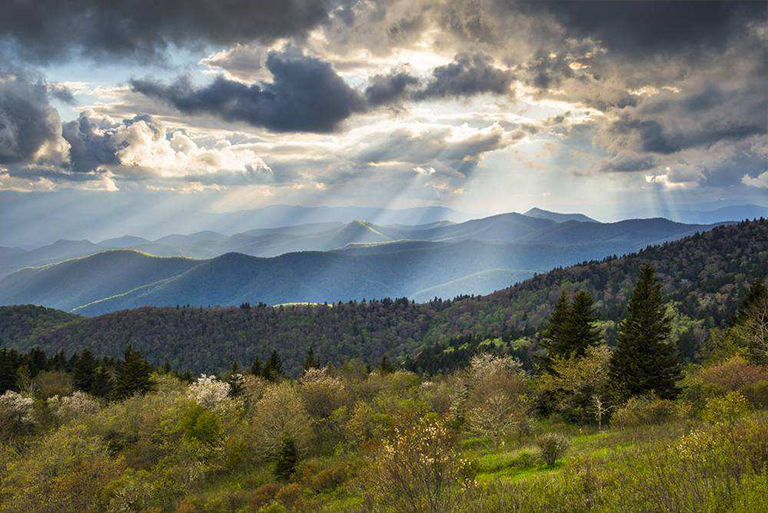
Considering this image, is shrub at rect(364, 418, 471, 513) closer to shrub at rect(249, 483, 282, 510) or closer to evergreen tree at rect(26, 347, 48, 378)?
shrub at rect(249, 483, 282, 510)

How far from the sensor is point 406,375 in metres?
94.7

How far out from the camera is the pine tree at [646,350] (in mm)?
46188

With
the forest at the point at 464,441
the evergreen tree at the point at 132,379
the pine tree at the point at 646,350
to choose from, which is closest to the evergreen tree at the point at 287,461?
the forest at the point at 464,441

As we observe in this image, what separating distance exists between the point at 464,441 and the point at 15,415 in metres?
69.4

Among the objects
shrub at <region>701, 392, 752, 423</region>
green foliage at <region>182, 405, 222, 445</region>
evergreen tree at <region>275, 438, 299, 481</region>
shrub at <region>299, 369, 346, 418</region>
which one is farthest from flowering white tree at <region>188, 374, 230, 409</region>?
shrub at <region>701, 392, 752, 423</region>

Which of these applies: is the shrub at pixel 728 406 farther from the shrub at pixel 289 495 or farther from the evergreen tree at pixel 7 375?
the evergreen tree at pixel 7 375

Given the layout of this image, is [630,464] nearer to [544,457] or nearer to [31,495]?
[544,457]

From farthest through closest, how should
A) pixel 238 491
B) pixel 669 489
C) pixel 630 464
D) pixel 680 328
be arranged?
pixel 680 328, pixel 238 491, pixel 630 464, pixel 669 489

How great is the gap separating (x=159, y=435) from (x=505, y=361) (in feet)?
182

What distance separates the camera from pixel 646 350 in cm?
4791

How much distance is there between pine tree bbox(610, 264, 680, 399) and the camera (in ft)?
152

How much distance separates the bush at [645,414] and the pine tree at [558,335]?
689 inches

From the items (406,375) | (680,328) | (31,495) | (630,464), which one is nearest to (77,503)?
(31,495)

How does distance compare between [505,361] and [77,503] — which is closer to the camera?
[77,503]
